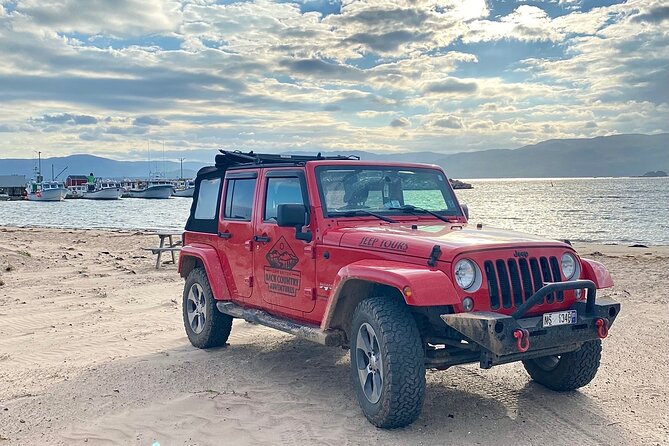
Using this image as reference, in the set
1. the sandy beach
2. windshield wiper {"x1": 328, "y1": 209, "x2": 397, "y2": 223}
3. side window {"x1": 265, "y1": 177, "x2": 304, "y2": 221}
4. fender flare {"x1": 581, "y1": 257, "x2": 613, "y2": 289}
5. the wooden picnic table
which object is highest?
side window {"x1": 265, "y1": 177, "x2": 304, "y2": 221}

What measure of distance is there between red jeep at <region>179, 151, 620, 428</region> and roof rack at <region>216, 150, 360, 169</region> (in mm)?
36

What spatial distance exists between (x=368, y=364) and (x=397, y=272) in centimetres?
87

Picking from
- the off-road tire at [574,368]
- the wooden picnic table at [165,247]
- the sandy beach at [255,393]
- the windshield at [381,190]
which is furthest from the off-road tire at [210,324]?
the wooden picnic table at [165,247]

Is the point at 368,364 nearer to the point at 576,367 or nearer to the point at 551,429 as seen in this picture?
the point at 551,429

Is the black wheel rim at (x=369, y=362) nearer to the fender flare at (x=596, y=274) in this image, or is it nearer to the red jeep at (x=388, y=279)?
the red jeep at (x=388, y=279)

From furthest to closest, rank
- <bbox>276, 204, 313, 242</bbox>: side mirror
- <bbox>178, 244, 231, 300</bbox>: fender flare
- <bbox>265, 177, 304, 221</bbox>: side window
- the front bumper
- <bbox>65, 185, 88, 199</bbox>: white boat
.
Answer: <bbox>65, 185, 88, 199</bbox>: white boat
<bbox>178, 244, 231, 300</bbox>: fender flare
<bbox>265, 177, 304, 221</bbox>: side window
<bbox>276, 204, 313, 242</bbox>: side mirror
the front bumper

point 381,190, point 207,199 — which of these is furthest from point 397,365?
point 207,199

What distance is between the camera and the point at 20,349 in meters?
7.20

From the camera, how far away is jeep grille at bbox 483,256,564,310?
4.47 meters

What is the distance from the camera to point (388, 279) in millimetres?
Answer: 4391

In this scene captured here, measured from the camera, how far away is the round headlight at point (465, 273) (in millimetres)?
4414

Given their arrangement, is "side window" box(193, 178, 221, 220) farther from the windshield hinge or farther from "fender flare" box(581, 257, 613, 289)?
"fender flare" box(581, 257, 613, 289)

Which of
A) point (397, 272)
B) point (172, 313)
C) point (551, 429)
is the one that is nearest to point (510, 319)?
point (397, 272)

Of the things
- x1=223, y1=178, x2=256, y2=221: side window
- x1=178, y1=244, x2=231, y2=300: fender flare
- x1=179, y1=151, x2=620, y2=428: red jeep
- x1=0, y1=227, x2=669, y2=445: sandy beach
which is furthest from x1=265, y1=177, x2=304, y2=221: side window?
x1=0, y1=227, x2=669, y2=445: sandy beach
